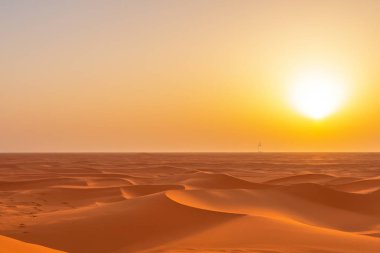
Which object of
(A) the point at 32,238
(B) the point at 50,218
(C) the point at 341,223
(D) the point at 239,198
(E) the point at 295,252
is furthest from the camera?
(D) the point at 239,198

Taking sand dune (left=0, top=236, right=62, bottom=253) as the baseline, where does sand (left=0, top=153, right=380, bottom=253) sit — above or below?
above

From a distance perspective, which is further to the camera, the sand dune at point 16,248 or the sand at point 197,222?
the sand at point 197,222

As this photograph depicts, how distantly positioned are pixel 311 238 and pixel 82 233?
169 inches

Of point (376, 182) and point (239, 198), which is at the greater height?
point (376, 182)

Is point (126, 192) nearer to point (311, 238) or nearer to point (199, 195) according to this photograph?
point (199, 195)

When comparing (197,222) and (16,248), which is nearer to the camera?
(16,248)

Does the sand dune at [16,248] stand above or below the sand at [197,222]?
below

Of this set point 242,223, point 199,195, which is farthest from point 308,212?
point 242,223

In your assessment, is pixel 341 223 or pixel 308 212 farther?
pixel 308 212

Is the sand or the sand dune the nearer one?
the sand dune

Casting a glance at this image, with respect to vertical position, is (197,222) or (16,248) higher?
(197,222)

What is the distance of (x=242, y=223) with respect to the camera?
9250mm

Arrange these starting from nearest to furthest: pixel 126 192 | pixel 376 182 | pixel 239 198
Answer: pixel 239 198
pixel 126 192
pixel 376 182

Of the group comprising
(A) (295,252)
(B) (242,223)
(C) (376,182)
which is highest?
(C) (376,182)
